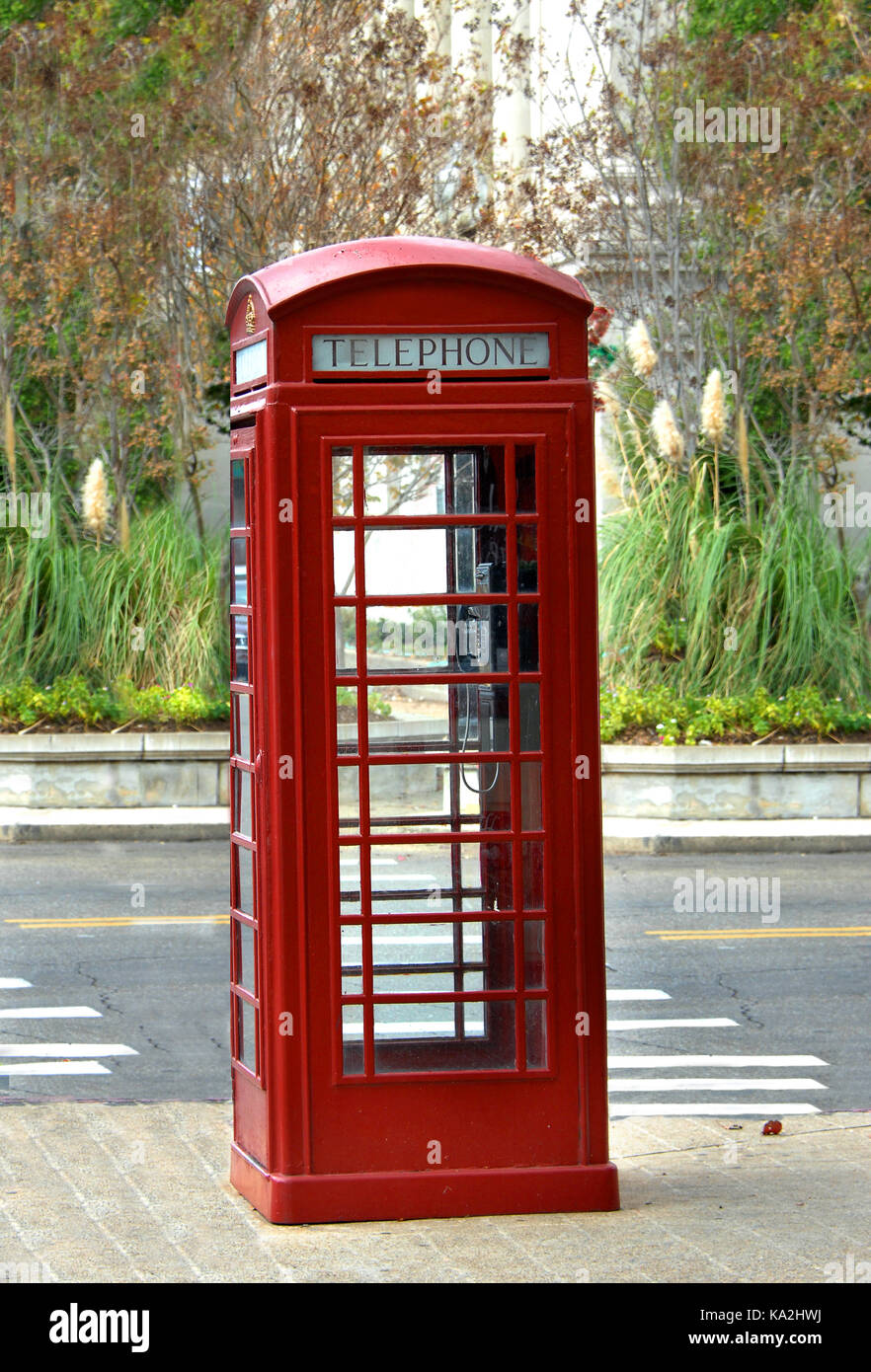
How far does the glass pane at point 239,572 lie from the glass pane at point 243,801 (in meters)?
0.57

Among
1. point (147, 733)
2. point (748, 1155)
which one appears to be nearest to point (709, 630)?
point (147, 733)

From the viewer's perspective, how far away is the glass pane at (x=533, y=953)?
5.90 meters

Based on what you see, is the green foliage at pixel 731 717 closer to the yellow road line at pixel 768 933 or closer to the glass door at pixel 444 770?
the yellow road line at pixel 768 933

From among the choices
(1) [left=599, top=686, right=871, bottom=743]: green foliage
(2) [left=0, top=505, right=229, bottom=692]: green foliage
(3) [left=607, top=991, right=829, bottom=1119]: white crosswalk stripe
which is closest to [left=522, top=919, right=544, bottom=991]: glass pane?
(3) [left=607, top=991, right=829, bottom=1119]: white crosswalk stripe

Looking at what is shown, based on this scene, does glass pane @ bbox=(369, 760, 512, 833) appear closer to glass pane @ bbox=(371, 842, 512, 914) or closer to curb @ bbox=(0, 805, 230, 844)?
glass pane @ bbox=(371, 842, 512, 914)

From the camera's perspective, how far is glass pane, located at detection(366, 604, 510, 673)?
19.3 ft

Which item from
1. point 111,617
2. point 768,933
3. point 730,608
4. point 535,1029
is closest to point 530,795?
point 535,1029

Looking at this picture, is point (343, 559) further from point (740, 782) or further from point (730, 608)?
point (730, 608)

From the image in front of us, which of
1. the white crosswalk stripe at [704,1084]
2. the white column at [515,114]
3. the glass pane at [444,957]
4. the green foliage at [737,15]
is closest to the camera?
the glass pane at [444,957]

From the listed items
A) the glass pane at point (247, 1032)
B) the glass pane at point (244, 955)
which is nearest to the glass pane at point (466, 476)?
the glass pane at point (244, 955)

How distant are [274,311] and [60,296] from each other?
1484 cm

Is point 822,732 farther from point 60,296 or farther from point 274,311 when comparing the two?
point 274,311

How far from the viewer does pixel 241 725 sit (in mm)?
6152

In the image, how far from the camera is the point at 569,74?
21.3m
